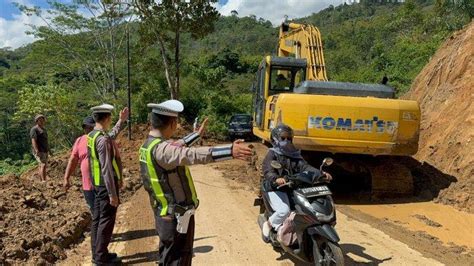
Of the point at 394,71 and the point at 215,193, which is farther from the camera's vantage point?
the point at 394,71

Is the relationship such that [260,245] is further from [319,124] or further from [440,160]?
[440,160]

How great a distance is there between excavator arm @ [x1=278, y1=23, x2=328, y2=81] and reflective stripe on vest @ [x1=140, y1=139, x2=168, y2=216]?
8879 millimetres

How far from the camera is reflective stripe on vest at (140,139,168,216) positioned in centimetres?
371

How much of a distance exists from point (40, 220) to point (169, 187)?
13.1ft

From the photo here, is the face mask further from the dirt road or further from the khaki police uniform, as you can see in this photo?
the khaki police uniform

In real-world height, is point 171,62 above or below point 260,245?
above

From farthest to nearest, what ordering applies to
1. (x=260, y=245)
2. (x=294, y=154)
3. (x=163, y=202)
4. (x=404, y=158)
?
(x=404, y=158), (x=260, y=245), (x=294, y=154), (x=163, y=202)

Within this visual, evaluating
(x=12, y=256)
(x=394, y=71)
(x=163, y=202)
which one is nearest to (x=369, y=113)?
(x=163, y=202)

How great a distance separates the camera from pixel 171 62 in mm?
26031

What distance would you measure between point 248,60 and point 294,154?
58603 mm

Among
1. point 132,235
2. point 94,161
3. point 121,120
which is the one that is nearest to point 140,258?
point 132,235

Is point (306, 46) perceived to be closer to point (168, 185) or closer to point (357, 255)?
point (357, 255)

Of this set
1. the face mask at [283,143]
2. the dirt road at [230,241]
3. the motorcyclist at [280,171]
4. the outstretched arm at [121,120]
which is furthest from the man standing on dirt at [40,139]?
the face mask at [283,143]

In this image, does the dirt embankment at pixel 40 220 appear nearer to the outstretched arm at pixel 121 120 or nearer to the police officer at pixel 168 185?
the outstretched arm at pixel 121 120
